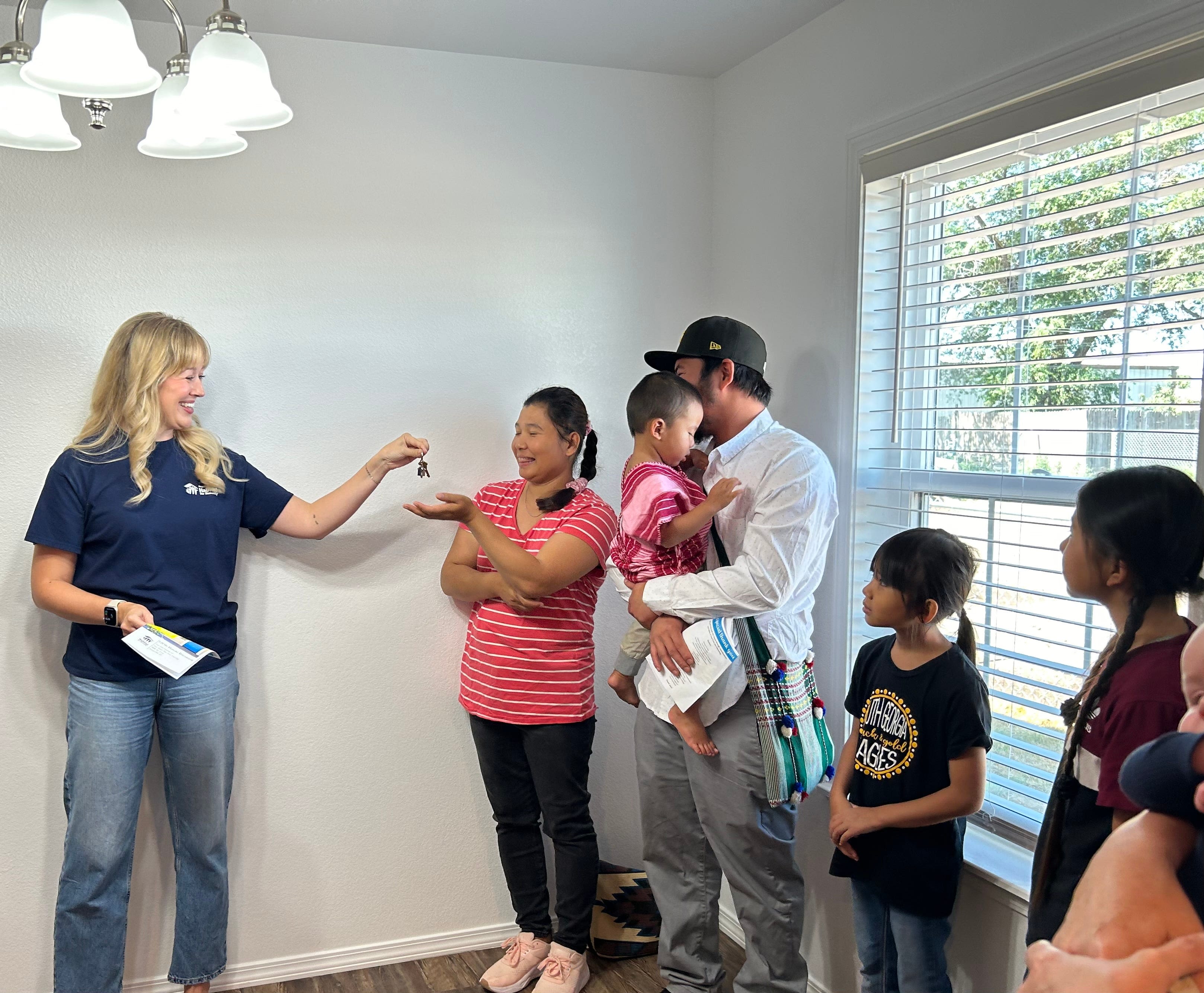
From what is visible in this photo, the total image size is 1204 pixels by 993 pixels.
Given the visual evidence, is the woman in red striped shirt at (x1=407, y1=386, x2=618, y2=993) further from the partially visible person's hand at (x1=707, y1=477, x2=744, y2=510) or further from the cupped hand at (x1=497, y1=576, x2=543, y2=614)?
the partially visible person's hand at (x1=707, y1=477, x2=744, y2=510)

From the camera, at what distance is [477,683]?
259 centimetres

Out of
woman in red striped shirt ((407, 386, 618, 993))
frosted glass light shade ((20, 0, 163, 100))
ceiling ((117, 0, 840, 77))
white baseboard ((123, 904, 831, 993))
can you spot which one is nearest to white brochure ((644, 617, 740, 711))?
woman in red striped shirt ((407, 386, 618, 993))

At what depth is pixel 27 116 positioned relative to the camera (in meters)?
1.62

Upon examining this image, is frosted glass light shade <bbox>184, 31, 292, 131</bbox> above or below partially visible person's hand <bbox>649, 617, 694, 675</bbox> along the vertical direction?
above

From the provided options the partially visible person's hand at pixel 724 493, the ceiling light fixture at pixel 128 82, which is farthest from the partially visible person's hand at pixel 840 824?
the ceiling light fixture at pixel 128 82

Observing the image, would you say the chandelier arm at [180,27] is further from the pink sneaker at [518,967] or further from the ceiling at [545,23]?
the pink sneaker at [518,967]

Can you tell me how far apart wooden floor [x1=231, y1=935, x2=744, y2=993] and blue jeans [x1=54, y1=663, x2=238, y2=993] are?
325 mm

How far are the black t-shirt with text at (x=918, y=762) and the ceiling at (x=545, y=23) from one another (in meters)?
1.68

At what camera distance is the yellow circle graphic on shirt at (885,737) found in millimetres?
1861

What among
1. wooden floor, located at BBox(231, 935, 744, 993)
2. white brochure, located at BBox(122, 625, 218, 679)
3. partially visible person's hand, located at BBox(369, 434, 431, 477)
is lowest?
wooden floor, located at BBox(231, 935, 744, 993)

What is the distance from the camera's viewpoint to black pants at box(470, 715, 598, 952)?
254cm

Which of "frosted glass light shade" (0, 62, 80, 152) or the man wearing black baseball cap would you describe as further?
the man wearing black baseball cap

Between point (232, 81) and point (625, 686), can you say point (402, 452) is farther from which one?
point (232, 81)

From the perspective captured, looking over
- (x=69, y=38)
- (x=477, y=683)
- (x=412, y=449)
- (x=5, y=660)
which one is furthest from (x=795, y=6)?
(x=5, y=660)
